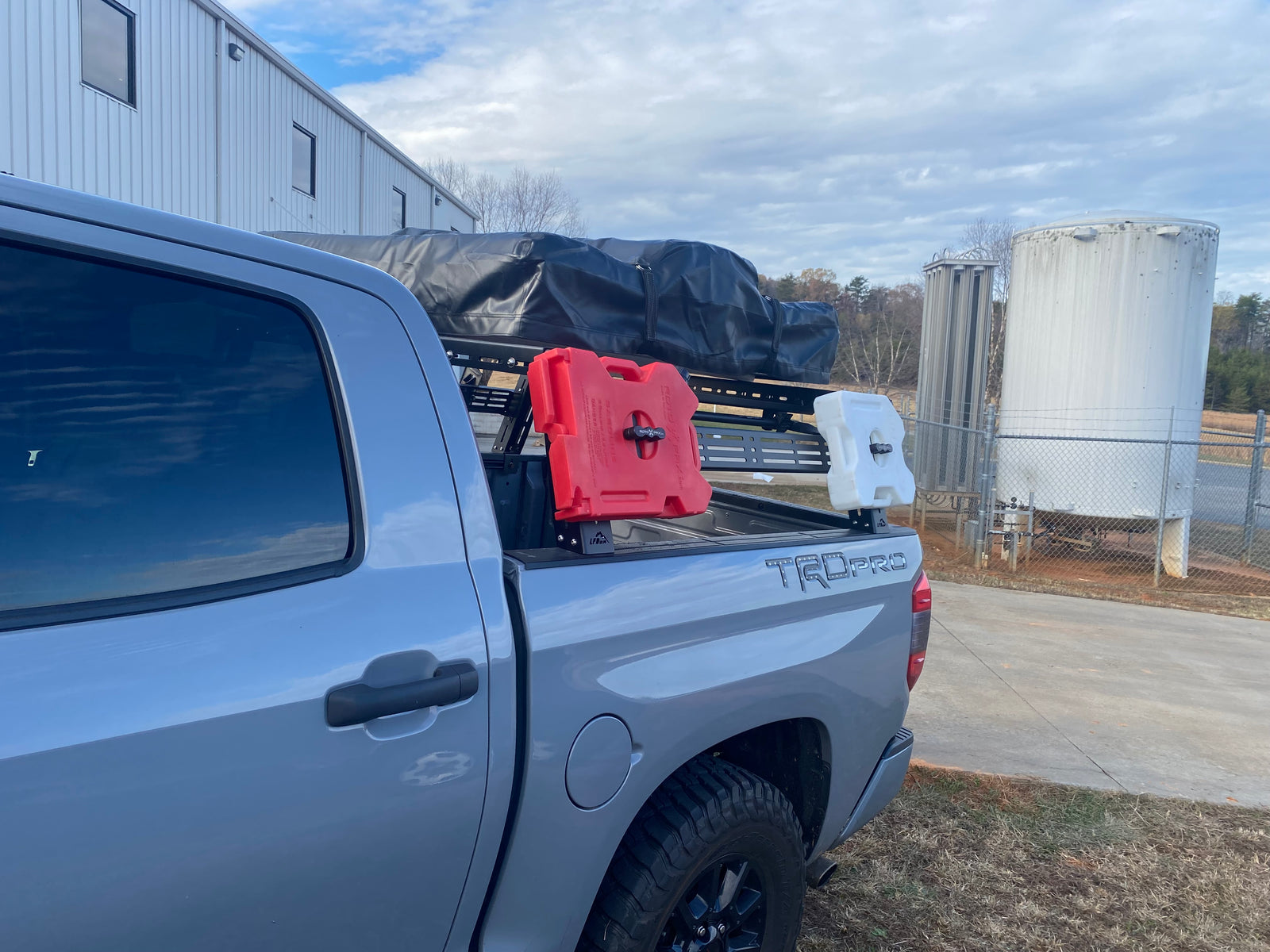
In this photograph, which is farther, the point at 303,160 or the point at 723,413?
the point at 303,160

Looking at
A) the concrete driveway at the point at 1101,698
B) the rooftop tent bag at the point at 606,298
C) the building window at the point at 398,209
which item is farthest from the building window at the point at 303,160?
the rooftop tent bag at the point at 606,298

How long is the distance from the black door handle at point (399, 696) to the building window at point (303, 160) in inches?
474

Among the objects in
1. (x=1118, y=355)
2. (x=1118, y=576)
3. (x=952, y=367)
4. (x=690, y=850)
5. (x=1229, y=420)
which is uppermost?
(x=1118, y=355)

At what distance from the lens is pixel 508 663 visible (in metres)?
1.60

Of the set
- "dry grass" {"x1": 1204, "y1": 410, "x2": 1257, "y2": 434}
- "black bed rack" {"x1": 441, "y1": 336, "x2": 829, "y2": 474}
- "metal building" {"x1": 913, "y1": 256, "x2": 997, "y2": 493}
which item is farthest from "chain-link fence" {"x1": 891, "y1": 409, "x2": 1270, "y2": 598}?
"dry grass" {"x1": 1204, "y1": 410, "x2": 1257, "y2": 434}

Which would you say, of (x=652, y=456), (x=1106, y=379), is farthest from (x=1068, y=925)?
(x=1106, y=379)

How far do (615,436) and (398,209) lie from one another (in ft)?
50.0

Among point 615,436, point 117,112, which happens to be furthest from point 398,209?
point 615,436

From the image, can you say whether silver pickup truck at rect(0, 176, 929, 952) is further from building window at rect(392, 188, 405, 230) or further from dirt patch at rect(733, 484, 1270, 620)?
building window at rect(392, 188, 405, 230)

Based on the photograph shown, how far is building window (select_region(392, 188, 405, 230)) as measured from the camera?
15.6 metres

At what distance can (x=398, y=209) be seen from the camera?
15828 mm

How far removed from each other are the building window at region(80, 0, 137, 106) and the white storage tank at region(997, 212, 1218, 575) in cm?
1020

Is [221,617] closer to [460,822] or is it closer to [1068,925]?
[460,822]

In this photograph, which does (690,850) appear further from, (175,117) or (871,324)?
(871,324)
